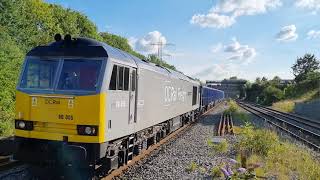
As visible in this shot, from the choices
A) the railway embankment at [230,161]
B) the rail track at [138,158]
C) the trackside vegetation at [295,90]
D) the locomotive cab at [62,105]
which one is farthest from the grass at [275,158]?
the trackside vegetation at [295,90]

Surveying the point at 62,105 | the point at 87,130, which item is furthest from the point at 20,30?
the point at 87,130

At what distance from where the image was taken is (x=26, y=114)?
9477 mm

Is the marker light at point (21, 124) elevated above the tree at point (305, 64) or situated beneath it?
situated beneath

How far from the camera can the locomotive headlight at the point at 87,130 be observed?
8984 millimetres

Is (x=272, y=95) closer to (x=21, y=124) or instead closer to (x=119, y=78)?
(x=119, y=78)

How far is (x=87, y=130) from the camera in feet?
29.6

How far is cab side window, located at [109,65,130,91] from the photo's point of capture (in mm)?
9641

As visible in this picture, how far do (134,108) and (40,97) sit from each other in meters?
2.78

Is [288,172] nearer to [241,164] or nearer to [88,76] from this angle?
[241,164]

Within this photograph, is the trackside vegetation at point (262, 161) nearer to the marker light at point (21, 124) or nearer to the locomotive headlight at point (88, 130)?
the locomotive headlight at point (88, 130)

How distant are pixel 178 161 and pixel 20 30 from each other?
25.0 m

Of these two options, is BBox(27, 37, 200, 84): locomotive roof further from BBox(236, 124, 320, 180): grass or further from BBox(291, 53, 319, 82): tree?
BBox(291, 53, 319, 82): tree

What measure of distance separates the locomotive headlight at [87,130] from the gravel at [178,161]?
6.66 feet

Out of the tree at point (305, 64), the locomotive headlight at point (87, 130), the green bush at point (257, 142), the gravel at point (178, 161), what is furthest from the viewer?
the tree at point (305, 64)
